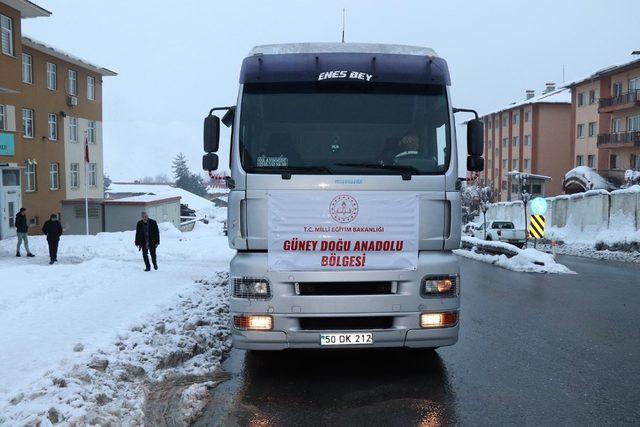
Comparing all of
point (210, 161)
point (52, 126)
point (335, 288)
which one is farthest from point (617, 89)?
point (335, 288)

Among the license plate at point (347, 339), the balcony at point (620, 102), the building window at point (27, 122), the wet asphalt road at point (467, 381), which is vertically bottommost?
the wet asphalt road at point (467, 381)

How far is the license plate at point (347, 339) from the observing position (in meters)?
5.62

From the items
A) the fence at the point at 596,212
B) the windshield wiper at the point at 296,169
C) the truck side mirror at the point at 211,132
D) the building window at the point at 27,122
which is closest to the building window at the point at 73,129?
the building window at the point at 27,122

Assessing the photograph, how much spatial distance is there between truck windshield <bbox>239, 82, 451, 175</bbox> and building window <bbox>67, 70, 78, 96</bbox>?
33028 mm

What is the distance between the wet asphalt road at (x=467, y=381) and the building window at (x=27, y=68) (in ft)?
94.4

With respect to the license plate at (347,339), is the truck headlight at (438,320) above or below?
above

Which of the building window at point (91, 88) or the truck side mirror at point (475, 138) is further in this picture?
the building window at point (91, 88)

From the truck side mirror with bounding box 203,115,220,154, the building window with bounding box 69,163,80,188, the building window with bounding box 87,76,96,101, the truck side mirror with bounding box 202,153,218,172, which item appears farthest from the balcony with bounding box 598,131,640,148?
the truck side mirror with bounding box 203,115,220,154

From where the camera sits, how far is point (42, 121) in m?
31.8

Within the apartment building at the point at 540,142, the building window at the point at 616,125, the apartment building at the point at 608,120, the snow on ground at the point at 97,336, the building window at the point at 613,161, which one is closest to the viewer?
the snow on ground at the point at 97,336

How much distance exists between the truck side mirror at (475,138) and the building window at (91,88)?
36.2 metres

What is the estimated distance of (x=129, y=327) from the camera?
7484mm

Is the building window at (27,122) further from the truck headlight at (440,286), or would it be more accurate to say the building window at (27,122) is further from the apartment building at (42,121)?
the truck headlight at (440,286)

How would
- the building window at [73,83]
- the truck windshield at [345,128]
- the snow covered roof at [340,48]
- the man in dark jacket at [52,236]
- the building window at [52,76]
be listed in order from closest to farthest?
the truck windshield at [345,128]
the snow covered roof at [340,48]
the man in dark jacket at [52,236]
the building window at [52,76]
the building window at [73,83]
